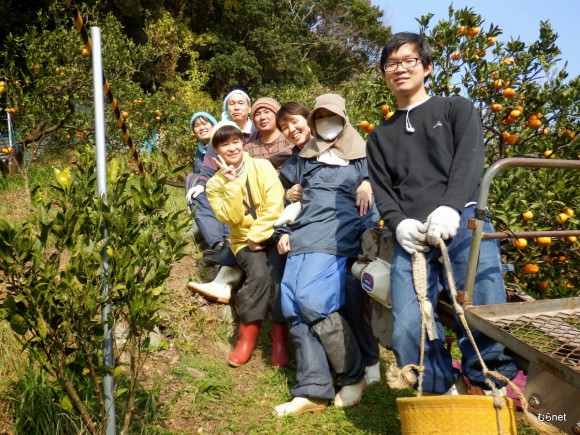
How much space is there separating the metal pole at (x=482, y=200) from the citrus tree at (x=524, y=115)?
1.59m

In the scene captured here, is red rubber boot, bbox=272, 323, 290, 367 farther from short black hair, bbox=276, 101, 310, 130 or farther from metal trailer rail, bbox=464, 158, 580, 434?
metal trailer rail, bbox=464, 158, 580, 434

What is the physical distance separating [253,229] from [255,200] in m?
0.20

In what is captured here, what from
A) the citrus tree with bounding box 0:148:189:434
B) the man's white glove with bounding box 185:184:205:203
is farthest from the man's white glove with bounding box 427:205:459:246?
the man's white glove with bounding box 185:184:205:203

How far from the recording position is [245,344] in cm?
366

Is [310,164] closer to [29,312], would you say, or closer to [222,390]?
[222,390]

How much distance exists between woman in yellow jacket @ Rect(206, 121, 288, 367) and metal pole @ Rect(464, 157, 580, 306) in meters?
1.61

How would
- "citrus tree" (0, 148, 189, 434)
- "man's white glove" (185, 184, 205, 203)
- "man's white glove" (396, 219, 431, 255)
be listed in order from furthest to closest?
"man's white glove" (185, 184, 205, 203) < "man's white glove" (396, 219, 431, 255) < "citrus tree" (0, 148, 189, 434)

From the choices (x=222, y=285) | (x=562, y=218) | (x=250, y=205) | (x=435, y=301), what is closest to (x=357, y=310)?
(x=435, y=301)

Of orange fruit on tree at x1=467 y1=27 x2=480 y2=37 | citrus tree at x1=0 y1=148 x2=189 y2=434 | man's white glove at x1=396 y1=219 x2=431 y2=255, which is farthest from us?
orange fruit on tree at x1=467 y1=27 x2=480 y2=37

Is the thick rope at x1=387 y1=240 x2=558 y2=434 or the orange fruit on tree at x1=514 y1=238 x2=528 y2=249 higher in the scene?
the orange fruit on tree at x1=514 y1=238 x2=528 y2=249

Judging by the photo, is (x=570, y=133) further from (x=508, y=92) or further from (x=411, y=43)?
(x=411, y=43)

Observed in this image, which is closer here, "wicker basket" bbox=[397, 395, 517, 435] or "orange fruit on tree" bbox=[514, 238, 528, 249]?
"wicker basket" bbox=[397, 395, 517, 435]

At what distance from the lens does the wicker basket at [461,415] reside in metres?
1.73

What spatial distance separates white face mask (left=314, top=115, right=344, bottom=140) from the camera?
10.7ft
